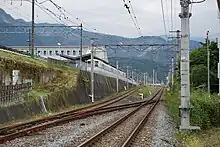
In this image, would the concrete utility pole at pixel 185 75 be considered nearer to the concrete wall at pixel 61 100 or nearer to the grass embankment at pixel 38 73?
the concrete wall at pixel 61 100

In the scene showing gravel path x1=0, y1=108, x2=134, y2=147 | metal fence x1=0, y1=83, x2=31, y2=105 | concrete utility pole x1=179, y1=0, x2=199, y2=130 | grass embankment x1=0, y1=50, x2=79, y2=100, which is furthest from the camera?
grass embankment x1=0, y1=50, x2=79, y2=100

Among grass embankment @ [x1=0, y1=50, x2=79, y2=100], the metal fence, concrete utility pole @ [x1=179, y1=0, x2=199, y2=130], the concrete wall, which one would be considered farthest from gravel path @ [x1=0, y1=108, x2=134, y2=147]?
grass embankment @ [x1=0, y1=50, x2=79, y2=100]

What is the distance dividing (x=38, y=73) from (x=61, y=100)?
289 cm

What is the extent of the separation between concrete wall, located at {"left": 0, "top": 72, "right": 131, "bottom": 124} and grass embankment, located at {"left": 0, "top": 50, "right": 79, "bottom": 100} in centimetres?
60

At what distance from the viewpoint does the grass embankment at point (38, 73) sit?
2772 cm

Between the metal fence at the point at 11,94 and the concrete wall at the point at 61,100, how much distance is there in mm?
419

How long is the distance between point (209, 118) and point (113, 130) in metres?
4.68

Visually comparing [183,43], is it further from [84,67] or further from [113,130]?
[84,67]

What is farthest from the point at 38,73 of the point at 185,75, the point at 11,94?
the point at 185,75

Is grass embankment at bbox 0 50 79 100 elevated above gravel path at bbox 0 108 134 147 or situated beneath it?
elevated above

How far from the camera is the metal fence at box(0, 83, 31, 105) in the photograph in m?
22.3

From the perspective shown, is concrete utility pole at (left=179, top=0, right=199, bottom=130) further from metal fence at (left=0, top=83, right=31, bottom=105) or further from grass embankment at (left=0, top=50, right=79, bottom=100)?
grass embankment at (left=0, top=50, right=79, bottom=100)

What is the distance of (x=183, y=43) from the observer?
56.1 ft

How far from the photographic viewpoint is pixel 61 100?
112ft
